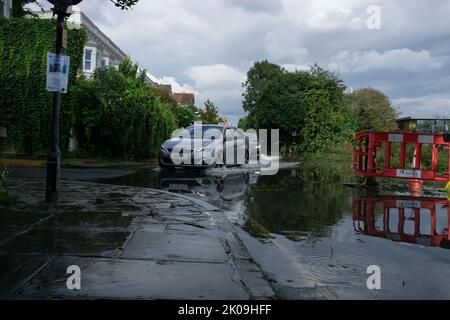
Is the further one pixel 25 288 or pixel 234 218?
pixel 234 218

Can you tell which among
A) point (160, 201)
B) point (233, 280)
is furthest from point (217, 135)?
point (233, 280)

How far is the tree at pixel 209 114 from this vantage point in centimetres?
6094

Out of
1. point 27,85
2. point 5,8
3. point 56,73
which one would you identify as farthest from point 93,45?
point 56,73

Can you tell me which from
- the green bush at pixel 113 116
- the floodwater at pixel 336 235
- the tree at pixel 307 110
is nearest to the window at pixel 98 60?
the tree at pixel 307 110

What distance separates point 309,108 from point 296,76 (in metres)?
2.59

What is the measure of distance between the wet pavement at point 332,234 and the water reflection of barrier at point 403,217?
1 centimetres

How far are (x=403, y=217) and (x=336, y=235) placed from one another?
1.91 m

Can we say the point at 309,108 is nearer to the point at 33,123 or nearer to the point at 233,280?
the point at 33,123

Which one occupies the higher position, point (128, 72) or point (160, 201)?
point (128, 72)

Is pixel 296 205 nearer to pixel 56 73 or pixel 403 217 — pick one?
pixel 403 217

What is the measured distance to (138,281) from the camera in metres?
3.91

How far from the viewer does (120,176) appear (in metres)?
12.8

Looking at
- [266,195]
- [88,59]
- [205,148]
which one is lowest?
[266,195]

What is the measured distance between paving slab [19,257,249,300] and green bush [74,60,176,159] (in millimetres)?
14039
